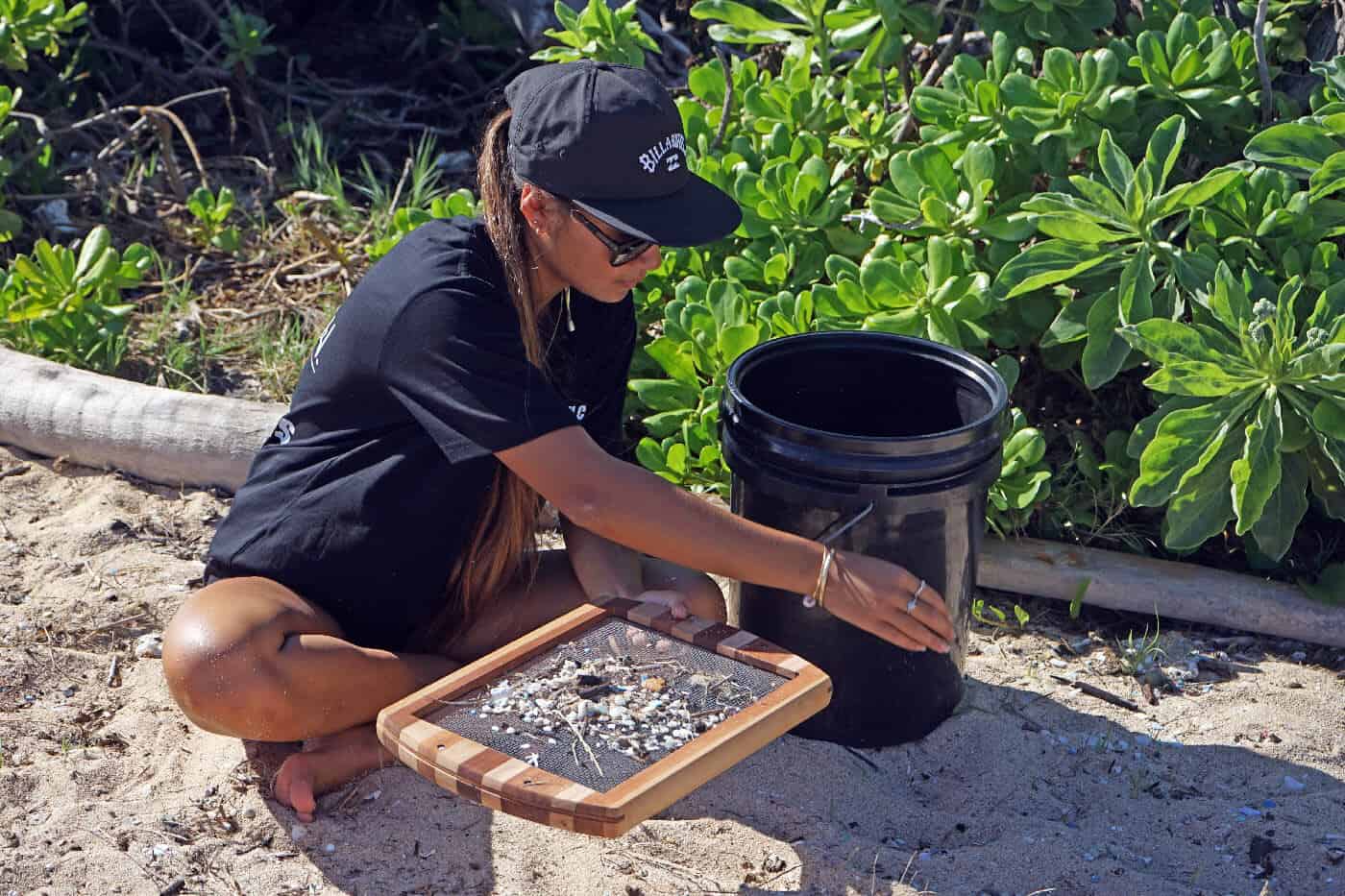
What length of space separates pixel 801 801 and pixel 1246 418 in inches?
45.2

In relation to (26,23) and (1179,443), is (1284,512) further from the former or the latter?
(26,23)

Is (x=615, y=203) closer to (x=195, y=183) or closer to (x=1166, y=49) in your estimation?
(x=1166, y=49)

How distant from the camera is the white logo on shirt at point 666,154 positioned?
7.73 ft

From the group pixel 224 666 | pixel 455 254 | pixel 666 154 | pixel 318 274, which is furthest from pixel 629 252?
pixel 318 274

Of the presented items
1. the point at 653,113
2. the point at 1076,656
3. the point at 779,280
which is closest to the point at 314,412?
the point at 653,113

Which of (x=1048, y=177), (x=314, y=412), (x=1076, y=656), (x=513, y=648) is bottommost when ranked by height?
(x=1076, y=656)

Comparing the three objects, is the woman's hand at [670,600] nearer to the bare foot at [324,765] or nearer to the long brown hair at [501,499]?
the long brown hair at [501,499]

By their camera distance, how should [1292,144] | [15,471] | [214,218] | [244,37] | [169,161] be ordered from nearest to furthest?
[1292,144]
[15,471]
[214,218]
[169,161]
[244,37]

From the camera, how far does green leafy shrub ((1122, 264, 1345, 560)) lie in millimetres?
2830

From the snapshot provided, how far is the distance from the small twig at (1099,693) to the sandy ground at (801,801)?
17 millimetres

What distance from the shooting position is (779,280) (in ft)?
11.4

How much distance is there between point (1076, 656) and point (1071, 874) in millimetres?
754

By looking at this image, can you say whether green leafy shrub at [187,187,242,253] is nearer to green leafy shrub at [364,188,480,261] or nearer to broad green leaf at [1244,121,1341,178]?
green leafy shrub at [364,188,480,261]

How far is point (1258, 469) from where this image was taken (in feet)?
9.34
